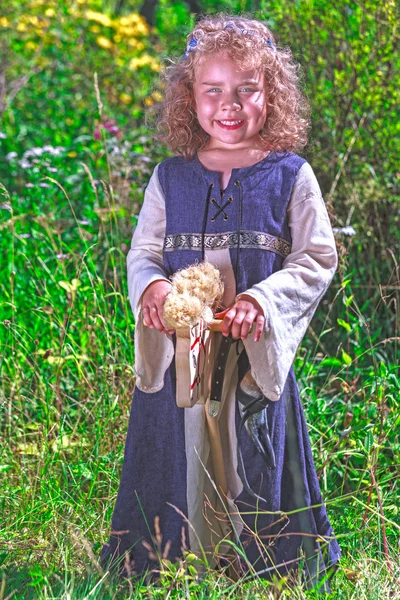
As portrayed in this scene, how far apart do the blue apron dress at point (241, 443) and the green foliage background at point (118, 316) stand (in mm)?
113

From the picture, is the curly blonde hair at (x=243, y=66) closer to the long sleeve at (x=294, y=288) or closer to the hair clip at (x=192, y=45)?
the hair clip at (x=192, y=45)

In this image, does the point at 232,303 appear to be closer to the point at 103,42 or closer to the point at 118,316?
the point at 118,316

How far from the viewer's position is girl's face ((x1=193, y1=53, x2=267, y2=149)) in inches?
93.9

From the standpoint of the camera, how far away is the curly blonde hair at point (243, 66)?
240 centimetres

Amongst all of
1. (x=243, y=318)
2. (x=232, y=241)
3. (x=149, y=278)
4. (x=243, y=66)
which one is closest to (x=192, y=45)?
(x=243, y=66)

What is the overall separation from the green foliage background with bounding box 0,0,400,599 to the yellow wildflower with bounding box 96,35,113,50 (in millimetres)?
620

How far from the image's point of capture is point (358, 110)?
416 centimetres

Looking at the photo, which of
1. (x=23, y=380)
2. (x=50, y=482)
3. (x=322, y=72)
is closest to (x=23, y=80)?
(x=322, y=72)

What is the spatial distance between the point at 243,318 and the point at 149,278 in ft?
1.06

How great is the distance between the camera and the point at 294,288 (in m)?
2.33

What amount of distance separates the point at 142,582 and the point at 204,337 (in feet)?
2.34

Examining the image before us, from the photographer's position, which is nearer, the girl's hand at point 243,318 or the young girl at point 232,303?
the girl's hand at point 243,318

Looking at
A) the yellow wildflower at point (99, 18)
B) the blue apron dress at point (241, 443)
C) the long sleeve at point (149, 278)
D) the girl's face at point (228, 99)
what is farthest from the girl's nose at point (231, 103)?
the yellow wildflower at point (99, 18)

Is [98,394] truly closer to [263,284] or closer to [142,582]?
[142,582]
